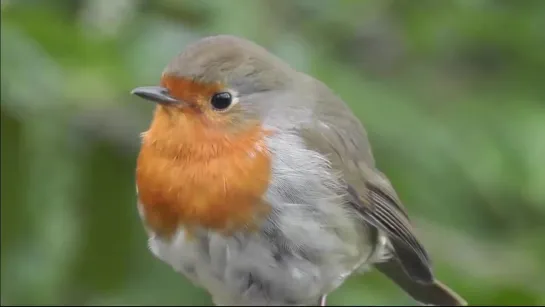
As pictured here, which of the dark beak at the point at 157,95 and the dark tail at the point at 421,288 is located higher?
the dark beak at the point at 157,95

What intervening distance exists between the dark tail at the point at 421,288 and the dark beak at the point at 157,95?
0.85 meters

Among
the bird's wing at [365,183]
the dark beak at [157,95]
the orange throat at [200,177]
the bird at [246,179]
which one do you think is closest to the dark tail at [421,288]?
the bird's wing at [365,183]

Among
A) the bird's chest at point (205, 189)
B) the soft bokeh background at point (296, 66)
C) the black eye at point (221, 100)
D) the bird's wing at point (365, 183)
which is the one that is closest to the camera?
the bird's chest at point (205, 189)

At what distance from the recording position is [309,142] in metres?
2.59

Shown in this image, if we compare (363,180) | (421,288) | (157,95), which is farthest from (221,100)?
(421,288)

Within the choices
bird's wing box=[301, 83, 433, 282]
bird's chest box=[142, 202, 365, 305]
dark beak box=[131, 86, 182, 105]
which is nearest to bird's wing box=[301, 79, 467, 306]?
bird's wing box=[301, 83, 433, 282]

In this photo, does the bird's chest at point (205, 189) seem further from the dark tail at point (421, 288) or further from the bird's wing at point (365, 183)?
the dark tail at point (421, 288)

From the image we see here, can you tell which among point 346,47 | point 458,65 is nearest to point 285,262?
point 346,47

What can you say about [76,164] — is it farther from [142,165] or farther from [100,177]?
[142,165]

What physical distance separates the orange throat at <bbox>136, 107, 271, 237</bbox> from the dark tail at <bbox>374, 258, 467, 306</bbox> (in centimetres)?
68

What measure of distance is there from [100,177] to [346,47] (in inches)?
38.3

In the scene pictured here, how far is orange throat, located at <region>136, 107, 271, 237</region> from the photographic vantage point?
237cm

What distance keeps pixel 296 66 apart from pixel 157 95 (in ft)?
1.91

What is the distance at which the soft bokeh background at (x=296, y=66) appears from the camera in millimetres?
2863
